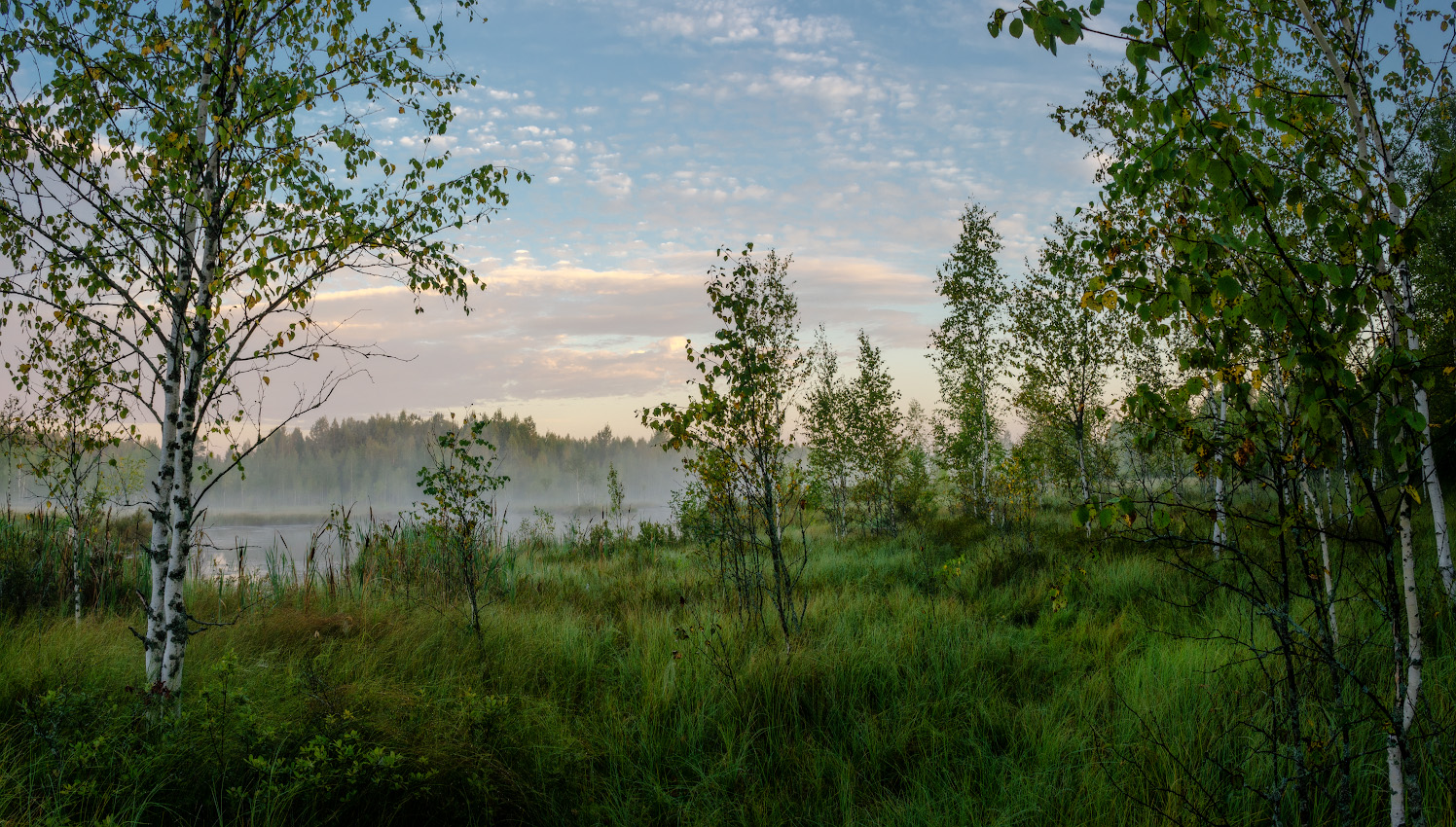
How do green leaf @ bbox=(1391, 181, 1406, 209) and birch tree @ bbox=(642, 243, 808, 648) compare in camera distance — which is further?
birch tree @ bbox=(642, 243, 808, 648)

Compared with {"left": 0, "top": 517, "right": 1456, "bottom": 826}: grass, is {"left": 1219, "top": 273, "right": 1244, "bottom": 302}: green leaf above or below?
above

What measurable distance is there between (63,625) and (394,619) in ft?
9.51

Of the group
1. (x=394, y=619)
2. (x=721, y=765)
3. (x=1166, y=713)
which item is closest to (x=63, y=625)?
(x=394, y=619)

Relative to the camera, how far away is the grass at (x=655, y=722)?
336 centimetres

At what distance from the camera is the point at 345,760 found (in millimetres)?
3648

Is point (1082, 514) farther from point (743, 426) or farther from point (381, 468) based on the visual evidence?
point (381, 468)

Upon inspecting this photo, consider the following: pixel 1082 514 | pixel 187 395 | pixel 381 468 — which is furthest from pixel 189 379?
pixel 381 468

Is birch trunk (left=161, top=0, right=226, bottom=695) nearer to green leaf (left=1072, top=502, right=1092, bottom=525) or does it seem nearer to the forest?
the forest

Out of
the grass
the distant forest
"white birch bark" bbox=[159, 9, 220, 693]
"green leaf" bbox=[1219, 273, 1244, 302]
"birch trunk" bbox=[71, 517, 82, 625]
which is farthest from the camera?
the distant forest

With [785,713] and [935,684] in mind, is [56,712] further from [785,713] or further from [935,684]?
[935,684]

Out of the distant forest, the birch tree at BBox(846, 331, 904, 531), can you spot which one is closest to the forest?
the birch tree at BBox(846, 331, 904, 531)

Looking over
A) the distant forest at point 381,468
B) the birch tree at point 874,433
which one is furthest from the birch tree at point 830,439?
the distant forest at point 381,468

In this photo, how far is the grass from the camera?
11.0ft

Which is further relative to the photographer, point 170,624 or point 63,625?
point 63,625
